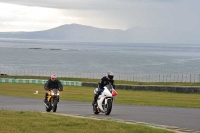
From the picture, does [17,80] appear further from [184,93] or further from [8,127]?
[8,127]

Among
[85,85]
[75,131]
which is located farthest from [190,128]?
[85,85]

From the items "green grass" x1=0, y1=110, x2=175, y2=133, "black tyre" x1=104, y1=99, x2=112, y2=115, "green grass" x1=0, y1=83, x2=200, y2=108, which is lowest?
"green grass" x1=0, y1=110, x2=175, y2=133

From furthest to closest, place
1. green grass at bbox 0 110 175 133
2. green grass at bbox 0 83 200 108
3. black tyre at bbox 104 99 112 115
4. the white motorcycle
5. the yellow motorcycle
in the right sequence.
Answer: green grass at bbox 0 83 200 108
the yellow motorcycle
black tyre at bbox 104 99 112 115
the white motorcycle
green grass at bbox 0 110 175 133

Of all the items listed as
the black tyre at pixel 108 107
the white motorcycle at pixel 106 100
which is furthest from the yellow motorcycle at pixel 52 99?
the black tyre at pixel 108 107

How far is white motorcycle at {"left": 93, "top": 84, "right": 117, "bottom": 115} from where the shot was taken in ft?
61.4

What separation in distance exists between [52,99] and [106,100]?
2.74 metres

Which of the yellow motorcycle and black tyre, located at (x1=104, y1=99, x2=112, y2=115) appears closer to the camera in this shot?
black tyre, located at (x1=104, y1=99, x2=112, y2=115)

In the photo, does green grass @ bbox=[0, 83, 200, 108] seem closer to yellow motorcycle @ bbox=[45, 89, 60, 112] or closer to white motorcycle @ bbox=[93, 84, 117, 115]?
white motorcycle @ bbox=[93, 84, 117, 115]

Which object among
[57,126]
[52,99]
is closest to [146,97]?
[52,99]

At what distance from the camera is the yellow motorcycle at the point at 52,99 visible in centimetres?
2005

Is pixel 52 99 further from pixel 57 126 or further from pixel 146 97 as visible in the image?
pixel 146 97

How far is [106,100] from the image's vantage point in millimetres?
19125

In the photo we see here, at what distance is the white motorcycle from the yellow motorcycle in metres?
1.82

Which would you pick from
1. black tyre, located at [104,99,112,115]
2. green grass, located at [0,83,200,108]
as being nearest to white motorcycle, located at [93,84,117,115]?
black tyre, located at [104,99,112,115]
